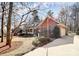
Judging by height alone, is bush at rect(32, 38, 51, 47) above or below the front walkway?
above

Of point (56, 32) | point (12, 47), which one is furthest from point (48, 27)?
point (12, 47)

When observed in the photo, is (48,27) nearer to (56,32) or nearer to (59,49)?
(56,32)

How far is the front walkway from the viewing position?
5.16ft

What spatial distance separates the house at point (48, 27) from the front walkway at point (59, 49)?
0.07m

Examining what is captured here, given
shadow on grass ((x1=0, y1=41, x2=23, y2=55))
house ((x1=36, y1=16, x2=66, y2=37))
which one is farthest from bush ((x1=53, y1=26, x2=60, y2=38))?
shadow on grass ((x1=0, y1=41, x2=23, y2=55))

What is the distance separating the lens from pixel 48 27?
1604 mm

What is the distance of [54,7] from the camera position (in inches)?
62.6

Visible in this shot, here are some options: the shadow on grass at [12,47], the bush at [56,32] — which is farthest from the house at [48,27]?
the shadow on grass at [12,47]

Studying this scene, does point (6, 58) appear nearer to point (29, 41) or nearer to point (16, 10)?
point (29, 41)

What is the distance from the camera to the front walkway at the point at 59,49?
157 cm

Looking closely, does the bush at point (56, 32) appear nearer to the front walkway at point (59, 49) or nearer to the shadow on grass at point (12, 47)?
the front walkway at point (59, 49)

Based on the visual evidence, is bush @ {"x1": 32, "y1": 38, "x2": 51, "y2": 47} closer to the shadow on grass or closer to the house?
the house

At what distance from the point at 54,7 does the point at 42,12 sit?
119 mm

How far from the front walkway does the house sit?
0.24 feet
